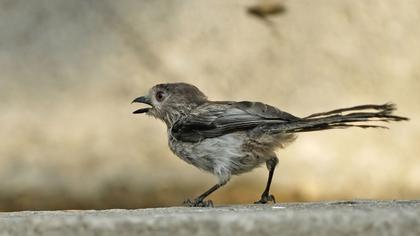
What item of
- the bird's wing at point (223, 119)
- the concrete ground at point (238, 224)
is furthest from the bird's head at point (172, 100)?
the concrete ground at point (238, 224)

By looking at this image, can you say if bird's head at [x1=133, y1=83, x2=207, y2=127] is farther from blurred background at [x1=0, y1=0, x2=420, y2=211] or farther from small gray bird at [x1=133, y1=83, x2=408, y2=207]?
blurred background at [x1=0, y1=0, x2=420, y2=211]

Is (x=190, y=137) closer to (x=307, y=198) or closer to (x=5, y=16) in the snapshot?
(x=307, y=198)

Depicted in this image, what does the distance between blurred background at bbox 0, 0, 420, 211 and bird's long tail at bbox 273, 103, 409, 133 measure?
2.82 metres

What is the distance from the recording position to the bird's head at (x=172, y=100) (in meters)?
5.75

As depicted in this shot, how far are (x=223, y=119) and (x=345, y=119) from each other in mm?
1035

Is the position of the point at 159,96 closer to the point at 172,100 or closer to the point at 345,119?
the point at 172,100

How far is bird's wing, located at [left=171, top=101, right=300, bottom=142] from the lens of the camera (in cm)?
518

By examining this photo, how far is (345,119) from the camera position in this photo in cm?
445

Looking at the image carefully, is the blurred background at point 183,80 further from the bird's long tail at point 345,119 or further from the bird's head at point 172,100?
the bird's long tail at point 345,119

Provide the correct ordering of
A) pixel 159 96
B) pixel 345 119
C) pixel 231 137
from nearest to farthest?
pixel 345 119, pixel 231 137, pixel 159 96

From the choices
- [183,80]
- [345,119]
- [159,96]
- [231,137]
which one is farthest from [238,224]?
[183,80]

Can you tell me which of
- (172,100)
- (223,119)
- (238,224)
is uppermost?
(172,100)

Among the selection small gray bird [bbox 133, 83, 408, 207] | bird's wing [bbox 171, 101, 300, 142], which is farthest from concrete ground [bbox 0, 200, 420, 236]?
bird's wing [bbox 171, 101, 300, 142]

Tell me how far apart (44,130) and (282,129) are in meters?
3.22
